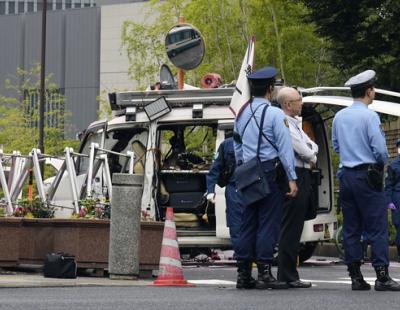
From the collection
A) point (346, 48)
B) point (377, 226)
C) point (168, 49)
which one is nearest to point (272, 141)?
point (377, 226)

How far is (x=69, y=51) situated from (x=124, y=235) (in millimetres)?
67220

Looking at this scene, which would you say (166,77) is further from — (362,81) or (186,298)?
(186,298)

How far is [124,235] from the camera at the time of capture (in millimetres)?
12766

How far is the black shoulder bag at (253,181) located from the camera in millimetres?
10531

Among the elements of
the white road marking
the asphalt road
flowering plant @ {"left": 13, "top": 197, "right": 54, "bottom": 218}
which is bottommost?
the white road marking

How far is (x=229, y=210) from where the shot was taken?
517 inches

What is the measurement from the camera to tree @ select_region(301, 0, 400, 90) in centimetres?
2344

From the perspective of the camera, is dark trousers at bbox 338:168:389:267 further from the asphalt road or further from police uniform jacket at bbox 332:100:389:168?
the asphalt road

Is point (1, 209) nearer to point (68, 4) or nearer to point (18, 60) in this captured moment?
point (18, 60)

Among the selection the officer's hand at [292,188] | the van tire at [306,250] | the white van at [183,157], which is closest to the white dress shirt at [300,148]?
the officer's hand at [292,188]

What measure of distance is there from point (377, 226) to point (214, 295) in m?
1.67

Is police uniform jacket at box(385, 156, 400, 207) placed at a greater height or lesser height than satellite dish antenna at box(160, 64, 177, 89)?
lesser

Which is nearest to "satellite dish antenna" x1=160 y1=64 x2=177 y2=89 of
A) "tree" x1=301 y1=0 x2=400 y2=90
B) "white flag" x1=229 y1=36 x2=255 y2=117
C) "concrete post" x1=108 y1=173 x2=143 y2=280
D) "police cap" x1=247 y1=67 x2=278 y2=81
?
"white flag" x1=229 y1=36 x2=255 y2=117

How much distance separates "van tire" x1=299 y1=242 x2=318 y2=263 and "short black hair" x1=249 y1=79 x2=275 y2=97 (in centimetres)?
723
